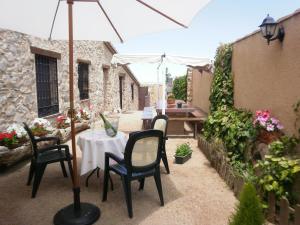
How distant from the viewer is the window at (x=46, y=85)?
6.31 meters

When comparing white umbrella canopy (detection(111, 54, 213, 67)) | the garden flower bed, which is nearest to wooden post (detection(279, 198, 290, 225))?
the garden flower bed

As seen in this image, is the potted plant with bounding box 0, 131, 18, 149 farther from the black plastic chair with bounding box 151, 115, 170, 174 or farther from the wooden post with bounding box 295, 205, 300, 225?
the wooden post with bounding box 295, 205, 300, 225

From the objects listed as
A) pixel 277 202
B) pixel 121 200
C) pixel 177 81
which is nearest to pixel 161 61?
pixel 121 200

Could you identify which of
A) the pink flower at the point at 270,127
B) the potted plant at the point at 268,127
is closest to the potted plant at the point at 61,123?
the potted plant at the point at 268,127

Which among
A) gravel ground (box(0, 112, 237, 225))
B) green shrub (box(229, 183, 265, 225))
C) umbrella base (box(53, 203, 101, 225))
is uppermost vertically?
green shrub (box(229, 183, 265, 225))

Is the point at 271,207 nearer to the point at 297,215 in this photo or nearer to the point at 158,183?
the point at 297,215

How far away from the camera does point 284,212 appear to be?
2447mm

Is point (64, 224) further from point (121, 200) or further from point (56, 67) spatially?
point (56, 67)

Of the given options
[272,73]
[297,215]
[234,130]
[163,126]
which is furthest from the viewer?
[234,130]

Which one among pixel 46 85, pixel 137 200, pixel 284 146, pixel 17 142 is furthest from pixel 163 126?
pixel 46 85

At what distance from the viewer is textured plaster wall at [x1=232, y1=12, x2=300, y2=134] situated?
3271 millimetres

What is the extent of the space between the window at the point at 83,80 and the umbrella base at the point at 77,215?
259 inches

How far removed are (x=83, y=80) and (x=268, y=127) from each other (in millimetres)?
7235

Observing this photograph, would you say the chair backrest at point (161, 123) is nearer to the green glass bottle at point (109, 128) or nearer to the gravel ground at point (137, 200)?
the gravel ground at point (137, 200)
